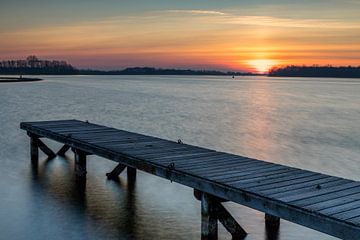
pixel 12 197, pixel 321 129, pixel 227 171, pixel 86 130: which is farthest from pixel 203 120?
pixel 227 171

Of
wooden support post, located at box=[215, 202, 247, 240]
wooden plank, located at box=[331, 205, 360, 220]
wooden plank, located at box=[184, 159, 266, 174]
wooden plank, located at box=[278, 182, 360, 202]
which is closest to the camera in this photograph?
wooden plank, located at box=[331, 205, 360, 220]

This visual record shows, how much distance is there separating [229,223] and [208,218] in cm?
48

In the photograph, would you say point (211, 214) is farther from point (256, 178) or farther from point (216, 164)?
point (216, 164)

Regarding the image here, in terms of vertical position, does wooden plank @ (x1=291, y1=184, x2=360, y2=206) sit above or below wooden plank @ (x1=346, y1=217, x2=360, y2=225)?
below

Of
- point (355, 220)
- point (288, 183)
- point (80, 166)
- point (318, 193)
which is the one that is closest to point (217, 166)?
point (288, 183)

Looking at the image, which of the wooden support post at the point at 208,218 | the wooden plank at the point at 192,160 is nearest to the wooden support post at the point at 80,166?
the wooden plank at the point at 192,160

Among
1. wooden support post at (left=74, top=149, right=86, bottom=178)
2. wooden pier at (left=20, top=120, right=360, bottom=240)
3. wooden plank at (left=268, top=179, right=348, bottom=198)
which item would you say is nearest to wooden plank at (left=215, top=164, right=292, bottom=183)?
wooden pier at (left=20, top=120, right=360, bottom=240)

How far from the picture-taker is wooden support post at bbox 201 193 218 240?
25.0 ft

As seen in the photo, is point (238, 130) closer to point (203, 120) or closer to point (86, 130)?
point (203, 120)

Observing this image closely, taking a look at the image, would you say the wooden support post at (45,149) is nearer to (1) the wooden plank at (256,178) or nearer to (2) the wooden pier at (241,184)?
(2) the wooden pier at (241,184)

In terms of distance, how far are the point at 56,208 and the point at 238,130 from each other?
18262mm

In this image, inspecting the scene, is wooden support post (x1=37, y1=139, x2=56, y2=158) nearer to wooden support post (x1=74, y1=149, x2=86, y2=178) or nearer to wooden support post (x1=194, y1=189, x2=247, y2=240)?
wooden support post (x1=74, y1=149, x2=86, y2=178)

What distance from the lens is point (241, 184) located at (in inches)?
281

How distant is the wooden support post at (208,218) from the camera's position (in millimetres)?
7633
